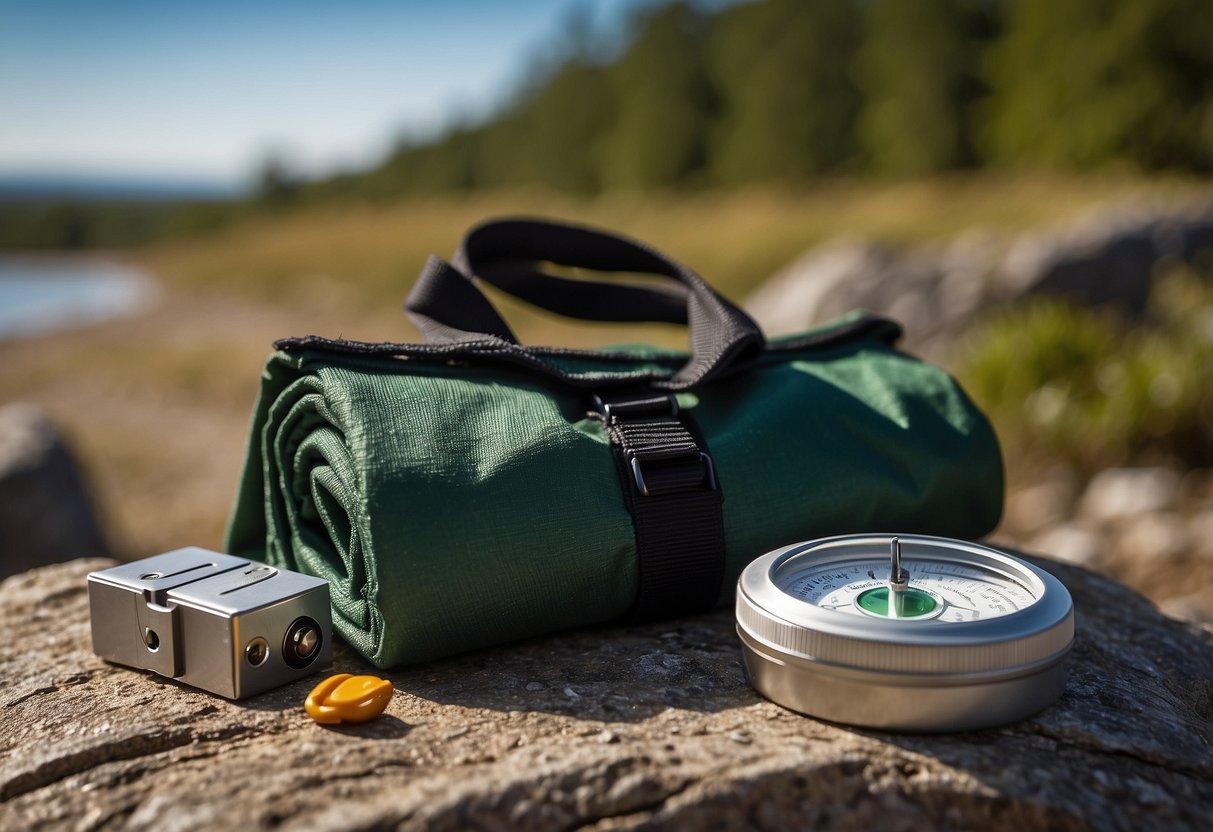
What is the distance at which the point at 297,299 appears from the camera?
18.7m

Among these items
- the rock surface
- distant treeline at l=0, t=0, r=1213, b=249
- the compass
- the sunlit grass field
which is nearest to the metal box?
the rock surface

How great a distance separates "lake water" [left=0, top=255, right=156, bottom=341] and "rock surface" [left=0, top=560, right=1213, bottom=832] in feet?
51.9

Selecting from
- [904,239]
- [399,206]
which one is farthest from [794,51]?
[904,239]

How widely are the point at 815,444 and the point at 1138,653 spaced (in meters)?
0.71

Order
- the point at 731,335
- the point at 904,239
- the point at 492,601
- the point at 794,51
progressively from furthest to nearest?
the point at 794,51, the point at 904,239, the point at 731,335, the point at 492,601

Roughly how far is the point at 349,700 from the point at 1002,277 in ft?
20.5

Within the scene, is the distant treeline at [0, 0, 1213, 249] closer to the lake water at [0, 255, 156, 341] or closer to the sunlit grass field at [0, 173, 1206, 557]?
the sunlit grass field at [0, 173, 1206, 557]

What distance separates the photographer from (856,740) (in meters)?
1.37

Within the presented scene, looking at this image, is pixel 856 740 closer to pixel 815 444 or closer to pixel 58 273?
pixel 815 444

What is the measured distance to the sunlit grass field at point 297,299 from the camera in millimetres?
7574

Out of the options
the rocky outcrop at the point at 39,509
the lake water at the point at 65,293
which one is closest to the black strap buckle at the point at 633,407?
the rocky outcrop at the point at 39,509

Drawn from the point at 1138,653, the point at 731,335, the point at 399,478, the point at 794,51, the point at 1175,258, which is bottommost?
the point at 1138,653

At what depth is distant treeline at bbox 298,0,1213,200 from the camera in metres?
16.9

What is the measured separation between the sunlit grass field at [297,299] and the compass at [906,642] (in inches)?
182
